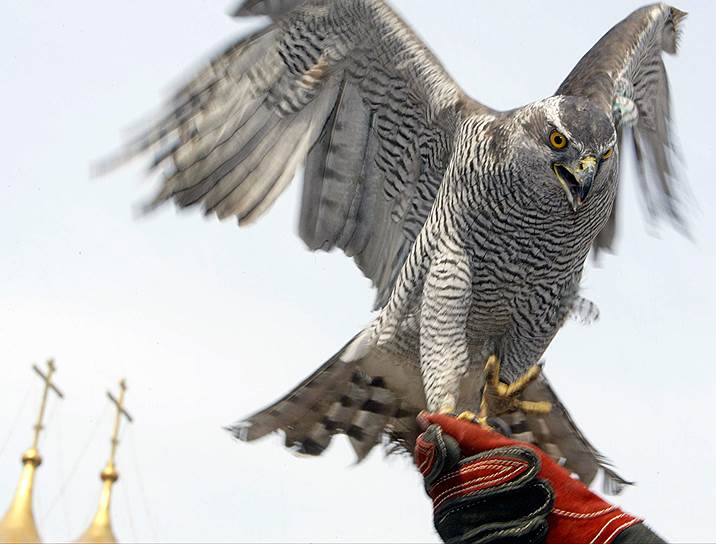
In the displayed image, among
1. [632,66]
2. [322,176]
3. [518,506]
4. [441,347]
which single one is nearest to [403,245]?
[322,176]

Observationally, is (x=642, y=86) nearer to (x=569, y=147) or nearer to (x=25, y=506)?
(x=569, y=147)

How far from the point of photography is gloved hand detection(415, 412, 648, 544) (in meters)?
4.04

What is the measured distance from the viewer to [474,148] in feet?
22.8

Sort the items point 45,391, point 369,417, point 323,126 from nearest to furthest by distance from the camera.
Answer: point 369,417, point 323,126, point 45,391

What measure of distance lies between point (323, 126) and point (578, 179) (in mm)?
1895

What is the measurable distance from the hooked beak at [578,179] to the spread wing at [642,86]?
837 mm

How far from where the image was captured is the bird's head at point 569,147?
645cm

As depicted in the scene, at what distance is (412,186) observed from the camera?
7.76 metres

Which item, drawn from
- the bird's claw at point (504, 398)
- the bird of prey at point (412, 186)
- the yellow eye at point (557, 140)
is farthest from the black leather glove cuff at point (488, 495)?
the yellow eye at point (557, 140)

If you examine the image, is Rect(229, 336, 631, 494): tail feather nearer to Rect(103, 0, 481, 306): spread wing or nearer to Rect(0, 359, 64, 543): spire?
Rect(103, 0, 481, 306): spread wing

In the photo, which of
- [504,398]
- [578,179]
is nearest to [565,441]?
[504,398]

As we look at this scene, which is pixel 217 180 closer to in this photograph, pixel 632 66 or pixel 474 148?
pixel 474 148

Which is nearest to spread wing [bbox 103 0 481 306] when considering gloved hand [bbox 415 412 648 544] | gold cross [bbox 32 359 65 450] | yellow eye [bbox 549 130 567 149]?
yellow eye [bbox 549 130 567 149]

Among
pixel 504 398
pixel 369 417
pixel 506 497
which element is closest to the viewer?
pixel 506 497
